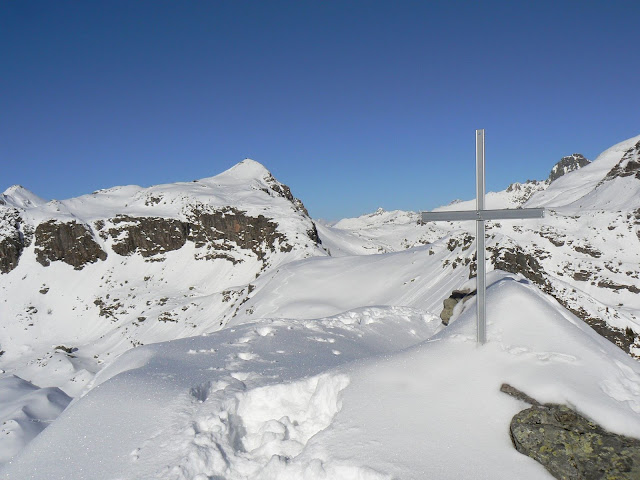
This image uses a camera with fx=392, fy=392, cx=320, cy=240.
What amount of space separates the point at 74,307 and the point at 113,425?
2435 inches

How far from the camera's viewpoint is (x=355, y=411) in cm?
535

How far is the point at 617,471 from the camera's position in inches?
166

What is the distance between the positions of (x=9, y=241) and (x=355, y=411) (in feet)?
248

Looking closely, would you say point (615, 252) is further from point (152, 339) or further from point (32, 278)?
point (32, 278)

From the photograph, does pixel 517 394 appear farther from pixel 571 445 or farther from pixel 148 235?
pixel 148 235

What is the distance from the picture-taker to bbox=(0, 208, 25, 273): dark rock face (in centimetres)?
6167

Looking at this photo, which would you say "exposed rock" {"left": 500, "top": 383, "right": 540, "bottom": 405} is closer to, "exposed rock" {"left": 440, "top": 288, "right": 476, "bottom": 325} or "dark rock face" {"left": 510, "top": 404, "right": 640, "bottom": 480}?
"dark rock face" {"left": 510, "top": 404, "right": 640, "bottom": 480}

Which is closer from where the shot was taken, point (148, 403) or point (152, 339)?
point (148, 403)

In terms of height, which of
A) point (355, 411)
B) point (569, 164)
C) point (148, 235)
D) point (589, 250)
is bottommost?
point (355, 411)

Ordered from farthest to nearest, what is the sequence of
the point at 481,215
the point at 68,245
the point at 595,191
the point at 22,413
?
the point at 68,245, the point at 595,191, the point at 22,413, the point at 481,215

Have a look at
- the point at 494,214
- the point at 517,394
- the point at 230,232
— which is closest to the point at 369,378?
the point at 517,394

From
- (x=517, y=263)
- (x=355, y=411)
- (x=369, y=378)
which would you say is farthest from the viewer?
(x=517, y=263)

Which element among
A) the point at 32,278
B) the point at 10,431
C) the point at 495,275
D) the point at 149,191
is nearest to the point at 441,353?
the point at 495,275

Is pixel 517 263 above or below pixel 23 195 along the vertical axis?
below
